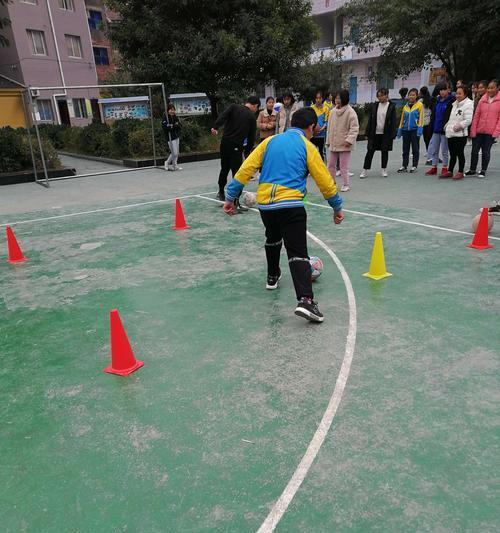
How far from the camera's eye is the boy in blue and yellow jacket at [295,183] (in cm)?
422

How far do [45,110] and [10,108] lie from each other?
Result: 1126 cm

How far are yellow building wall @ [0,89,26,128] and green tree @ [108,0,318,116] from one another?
19.7 feet

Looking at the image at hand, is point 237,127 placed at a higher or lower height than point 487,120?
higher

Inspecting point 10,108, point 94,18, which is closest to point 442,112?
point 10,108

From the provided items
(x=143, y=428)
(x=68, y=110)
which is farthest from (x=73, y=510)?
(x=68, y=110)

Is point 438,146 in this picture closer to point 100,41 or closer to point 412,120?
point 412,120

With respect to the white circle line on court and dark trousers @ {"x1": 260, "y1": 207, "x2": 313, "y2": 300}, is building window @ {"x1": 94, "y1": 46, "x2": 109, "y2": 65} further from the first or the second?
the white circle line on court

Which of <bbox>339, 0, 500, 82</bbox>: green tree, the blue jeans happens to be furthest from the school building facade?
the blue jeans

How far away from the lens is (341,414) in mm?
3057

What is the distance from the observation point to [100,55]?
43.0 metres

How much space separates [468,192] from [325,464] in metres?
8.10

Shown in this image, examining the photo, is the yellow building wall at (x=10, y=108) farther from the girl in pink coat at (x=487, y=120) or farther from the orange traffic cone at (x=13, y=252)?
the girl in pink coat at (x=487, y=120)

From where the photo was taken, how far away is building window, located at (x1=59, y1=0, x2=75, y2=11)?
33347 mm

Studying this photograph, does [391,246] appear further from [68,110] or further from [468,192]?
[68,110]
